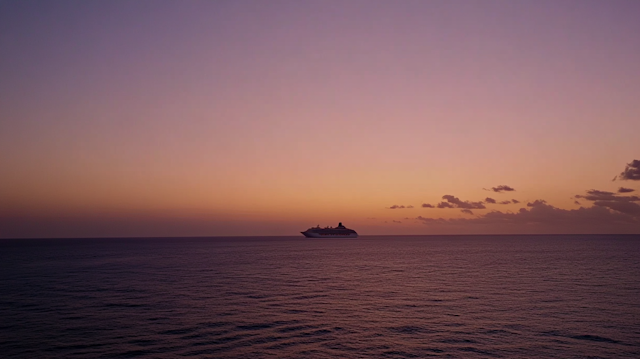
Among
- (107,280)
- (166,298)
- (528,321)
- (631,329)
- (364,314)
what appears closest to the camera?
(631,329)

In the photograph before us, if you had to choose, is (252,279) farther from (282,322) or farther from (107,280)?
(282,322)

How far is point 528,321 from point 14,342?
47.6 meters

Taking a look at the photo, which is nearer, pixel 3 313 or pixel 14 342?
pixel 14 342

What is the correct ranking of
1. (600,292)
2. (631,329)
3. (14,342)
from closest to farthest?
(14,342) → (631,329) → (600,292)

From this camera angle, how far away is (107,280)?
7894 centimetres

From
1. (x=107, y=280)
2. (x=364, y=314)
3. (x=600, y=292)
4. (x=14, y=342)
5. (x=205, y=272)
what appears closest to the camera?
(x=14, y=342)

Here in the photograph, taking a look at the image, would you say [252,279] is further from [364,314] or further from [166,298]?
[364,314]

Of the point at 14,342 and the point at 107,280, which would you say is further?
the point at 107,280

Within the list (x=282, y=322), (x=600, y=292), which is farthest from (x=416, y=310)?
(x=600, y=292)

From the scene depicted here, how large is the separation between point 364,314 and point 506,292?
27291 millimetres

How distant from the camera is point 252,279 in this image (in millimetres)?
80688

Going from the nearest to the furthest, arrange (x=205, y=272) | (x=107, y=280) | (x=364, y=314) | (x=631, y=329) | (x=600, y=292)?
(x=631, y=329)
(x=364, y=314)
(x=600, y=292)
(x=107, y=280)
(x=205, y=272)

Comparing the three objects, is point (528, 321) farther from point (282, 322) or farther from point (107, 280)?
point (107, 280)

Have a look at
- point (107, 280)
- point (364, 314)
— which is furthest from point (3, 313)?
point (364, 314)
